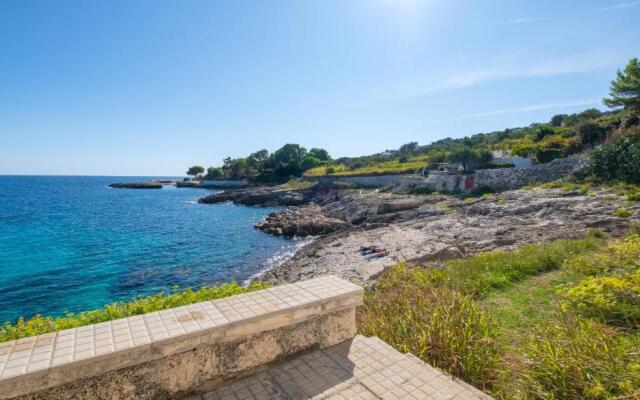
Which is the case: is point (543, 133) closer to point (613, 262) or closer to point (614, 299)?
point (613, 262)

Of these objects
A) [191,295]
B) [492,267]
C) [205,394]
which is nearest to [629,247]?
[492,267]

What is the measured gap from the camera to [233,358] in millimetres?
3461

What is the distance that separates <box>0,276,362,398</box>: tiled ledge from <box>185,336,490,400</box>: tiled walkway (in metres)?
0.51

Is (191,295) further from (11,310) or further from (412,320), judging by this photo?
(11,310)

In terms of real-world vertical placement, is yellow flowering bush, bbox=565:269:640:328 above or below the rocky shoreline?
above

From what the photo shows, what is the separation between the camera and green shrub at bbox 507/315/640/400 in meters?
3.36

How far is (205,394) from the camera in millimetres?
3332

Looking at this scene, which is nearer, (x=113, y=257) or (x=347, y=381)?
(x=347, y=381)

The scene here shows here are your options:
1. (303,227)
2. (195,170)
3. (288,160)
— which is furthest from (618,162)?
(195,170)

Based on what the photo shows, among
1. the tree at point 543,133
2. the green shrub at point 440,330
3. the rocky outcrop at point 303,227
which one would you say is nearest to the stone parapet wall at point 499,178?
the rocky outcrop at point 303,227

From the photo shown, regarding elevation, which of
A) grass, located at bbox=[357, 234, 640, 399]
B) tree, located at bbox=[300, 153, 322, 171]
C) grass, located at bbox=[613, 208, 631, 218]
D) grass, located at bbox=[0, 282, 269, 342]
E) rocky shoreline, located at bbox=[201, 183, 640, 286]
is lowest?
rocky shoreline, located at bbox=[201, 183, 640, 286]

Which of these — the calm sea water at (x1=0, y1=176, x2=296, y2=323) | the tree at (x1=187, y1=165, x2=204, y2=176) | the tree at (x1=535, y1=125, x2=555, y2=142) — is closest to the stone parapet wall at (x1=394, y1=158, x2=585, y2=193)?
the tree at (x1=535, y1=125, x2=555, y2=142)

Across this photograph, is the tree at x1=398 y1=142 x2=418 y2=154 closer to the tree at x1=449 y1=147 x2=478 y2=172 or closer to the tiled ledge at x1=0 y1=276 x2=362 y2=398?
the tree at x1=449 y1=147 x2=478 y2=172

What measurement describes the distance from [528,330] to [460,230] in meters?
16.9
